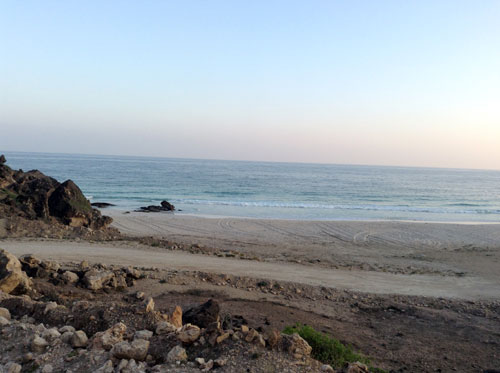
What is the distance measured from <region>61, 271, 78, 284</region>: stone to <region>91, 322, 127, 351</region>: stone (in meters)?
4.41

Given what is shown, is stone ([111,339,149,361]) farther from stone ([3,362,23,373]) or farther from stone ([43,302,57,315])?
stone ([43,302,57,315])

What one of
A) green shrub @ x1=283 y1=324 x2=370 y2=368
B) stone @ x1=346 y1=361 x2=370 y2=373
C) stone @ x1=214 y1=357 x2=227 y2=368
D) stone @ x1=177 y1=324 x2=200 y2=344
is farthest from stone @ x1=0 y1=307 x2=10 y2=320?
stone @ x1=346 y1=361 x2=370 y2=373

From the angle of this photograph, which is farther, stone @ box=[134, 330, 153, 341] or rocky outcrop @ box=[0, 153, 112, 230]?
rocky outcrop @ box=[0, 153, 112, 230]

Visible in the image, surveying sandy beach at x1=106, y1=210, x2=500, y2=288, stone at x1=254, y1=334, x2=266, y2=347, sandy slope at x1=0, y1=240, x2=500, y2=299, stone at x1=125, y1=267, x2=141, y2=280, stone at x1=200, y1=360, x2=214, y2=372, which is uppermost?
stone at x1=254, y1=334, x2=266, y2=347

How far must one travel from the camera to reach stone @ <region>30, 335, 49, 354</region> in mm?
5191

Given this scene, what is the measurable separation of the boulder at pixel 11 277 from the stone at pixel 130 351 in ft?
13.2

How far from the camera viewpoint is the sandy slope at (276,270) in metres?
11.6

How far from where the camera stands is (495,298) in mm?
11055

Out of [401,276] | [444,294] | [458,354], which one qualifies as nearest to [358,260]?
[401,276]

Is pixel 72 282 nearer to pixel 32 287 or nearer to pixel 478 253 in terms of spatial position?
pixel 32 287

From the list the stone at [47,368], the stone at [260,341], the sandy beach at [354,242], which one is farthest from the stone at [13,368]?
the sandy beach at [354,242]

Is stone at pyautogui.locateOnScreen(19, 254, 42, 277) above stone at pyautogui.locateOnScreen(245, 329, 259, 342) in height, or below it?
below

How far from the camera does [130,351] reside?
16.5 feet

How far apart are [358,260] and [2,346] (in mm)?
13635
